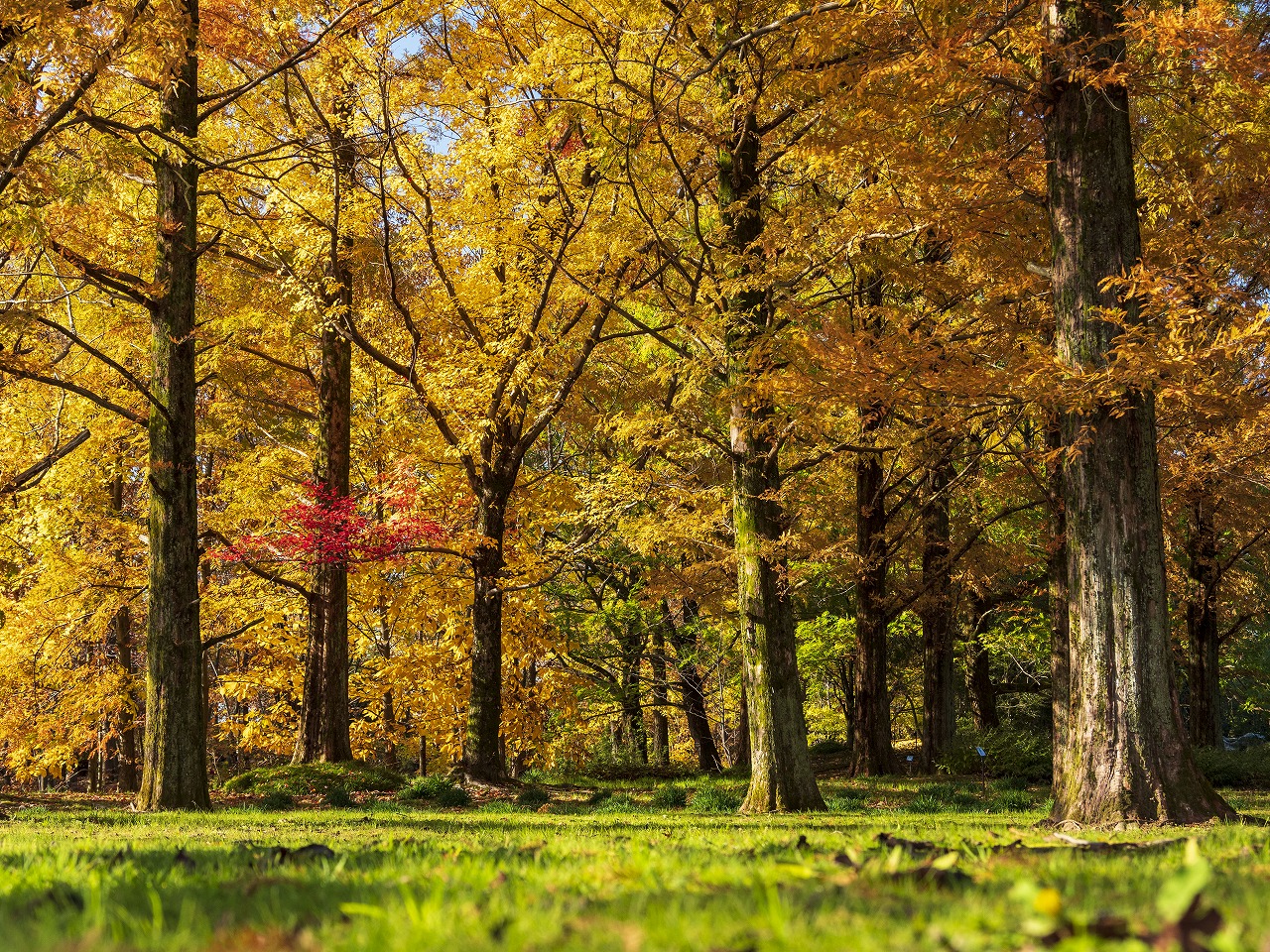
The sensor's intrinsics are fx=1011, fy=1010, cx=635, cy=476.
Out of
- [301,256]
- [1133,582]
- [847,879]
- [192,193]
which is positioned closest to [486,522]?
[301,256]

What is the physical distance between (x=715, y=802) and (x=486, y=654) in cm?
559

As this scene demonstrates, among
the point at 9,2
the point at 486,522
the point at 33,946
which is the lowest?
the point at 33,946

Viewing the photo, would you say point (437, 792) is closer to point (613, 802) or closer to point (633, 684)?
point (613, 802)

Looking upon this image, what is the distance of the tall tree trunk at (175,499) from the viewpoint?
11.7m

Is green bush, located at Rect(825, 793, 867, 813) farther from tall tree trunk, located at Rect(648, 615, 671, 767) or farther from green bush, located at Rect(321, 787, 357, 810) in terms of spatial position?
tall tree trunk, located at Rect(648, 615, 671, 767)

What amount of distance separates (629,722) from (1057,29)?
2259 cm

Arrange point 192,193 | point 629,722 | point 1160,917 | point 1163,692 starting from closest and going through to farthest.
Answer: point 1160,917, point 1163,692, point 192,193, point 629,722

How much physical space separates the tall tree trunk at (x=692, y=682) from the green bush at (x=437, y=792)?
1112 cm

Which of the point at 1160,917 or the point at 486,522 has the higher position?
the point at 486,522

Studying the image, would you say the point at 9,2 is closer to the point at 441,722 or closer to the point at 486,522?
the point at 486,522

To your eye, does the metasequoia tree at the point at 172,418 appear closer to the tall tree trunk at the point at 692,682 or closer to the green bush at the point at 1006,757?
the green bush at the point at 1006,757

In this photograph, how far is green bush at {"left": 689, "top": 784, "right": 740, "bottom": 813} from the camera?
12289 mm

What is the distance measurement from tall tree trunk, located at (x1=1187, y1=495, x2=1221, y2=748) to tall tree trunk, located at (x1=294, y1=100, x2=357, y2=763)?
661 inches

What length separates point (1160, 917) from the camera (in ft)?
6.48
